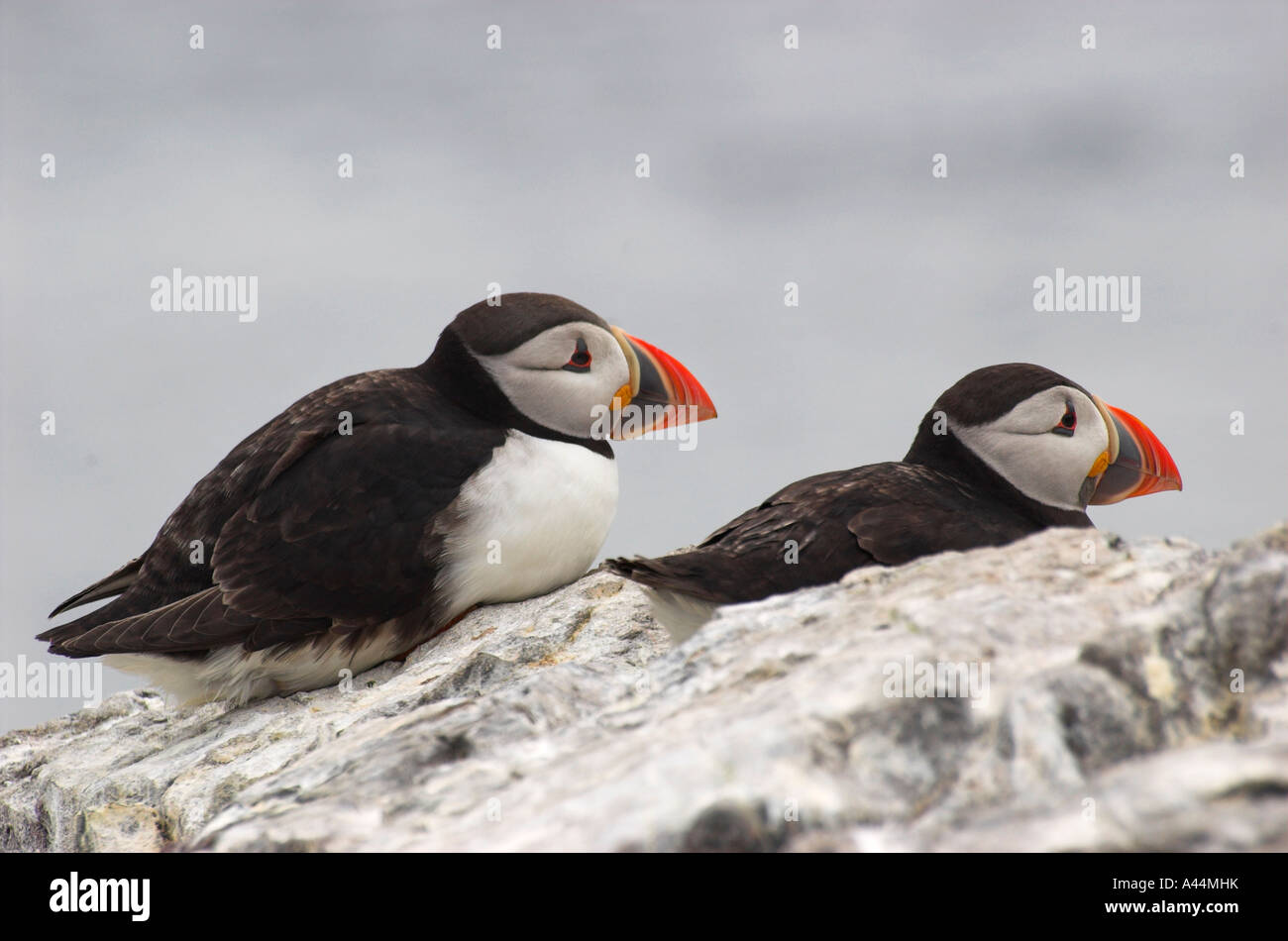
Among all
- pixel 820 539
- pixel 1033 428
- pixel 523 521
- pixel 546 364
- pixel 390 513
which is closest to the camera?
pixel 820 539

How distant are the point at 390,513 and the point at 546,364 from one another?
0.98m

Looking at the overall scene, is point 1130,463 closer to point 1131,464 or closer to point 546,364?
point 1131,464

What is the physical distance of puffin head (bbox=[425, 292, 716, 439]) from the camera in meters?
5.69

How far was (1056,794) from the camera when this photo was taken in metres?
2.26

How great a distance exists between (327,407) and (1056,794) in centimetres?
399

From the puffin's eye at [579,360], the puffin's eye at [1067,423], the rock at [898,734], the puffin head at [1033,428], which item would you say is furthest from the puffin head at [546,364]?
the rock at [898,734]

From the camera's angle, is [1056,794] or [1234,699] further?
[1234,699]

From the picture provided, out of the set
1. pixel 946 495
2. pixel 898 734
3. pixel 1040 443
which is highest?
pixel 1040 443

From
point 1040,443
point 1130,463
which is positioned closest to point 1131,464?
point 1130,463

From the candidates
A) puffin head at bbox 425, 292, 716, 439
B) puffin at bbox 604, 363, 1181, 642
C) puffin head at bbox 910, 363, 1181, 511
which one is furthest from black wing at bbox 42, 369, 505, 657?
puffin head at bbox 910, 363, 1181, 511

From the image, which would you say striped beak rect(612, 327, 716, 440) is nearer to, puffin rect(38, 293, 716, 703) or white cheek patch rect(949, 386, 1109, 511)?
puffin rect(38, 293, 716, 703)

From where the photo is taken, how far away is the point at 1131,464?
5883mm

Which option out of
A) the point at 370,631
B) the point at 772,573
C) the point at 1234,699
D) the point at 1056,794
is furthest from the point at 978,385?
the point at 1056,794
